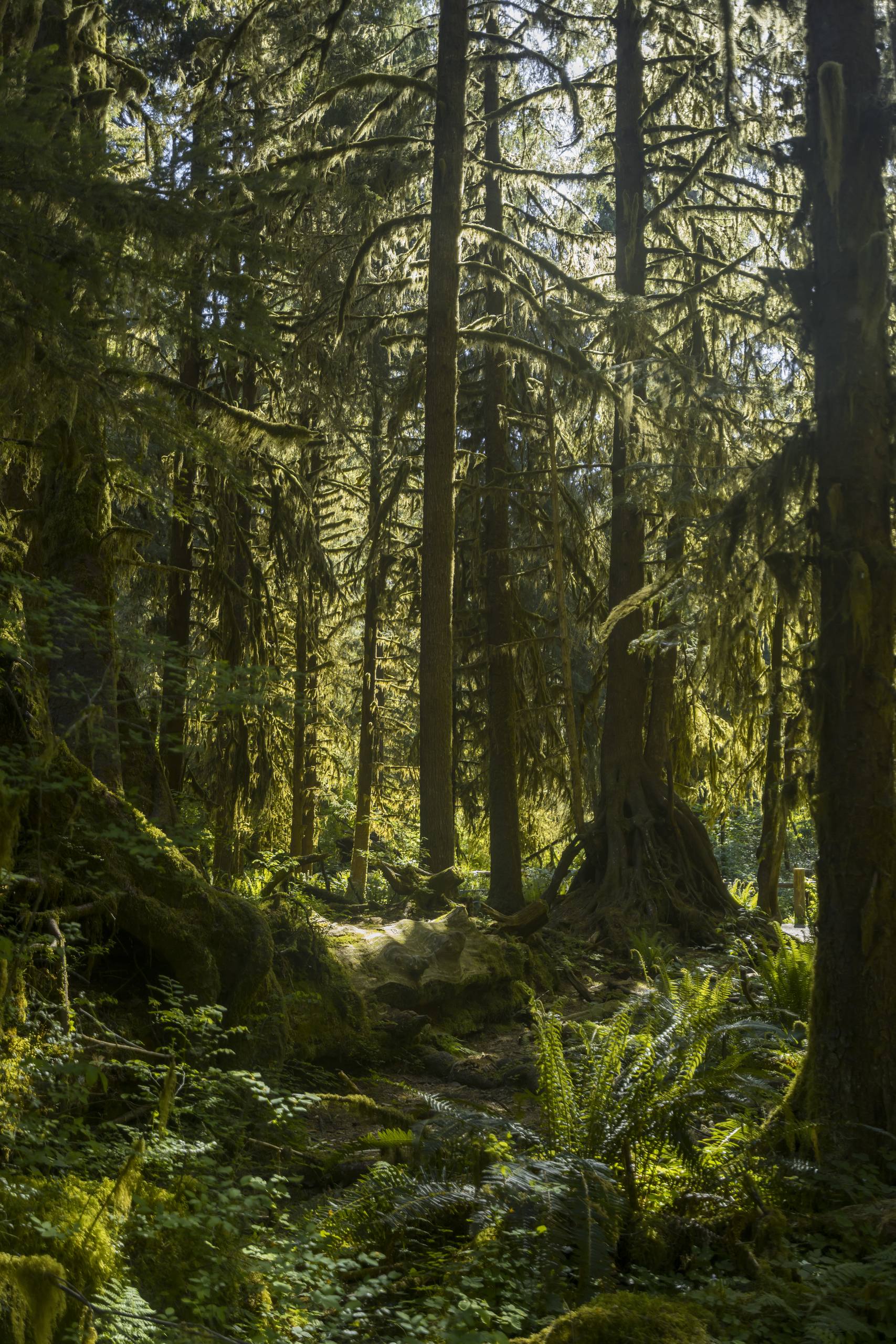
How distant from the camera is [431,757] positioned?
10680 millimetres

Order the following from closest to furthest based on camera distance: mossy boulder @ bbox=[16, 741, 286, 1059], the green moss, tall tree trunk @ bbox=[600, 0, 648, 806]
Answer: the green moss < mossy boulder @ bbox=[16, 741, 286, 1059] < tall tree trunk @ bbox=[600, 0, 648, 806]

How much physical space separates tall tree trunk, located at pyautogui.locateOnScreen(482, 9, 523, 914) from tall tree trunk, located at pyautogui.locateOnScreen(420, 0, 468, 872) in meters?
1.72

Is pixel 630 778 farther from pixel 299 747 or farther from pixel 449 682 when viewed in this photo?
pixel 299 747

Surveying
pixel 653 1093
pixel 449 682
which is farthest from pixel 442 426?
pixel 653 1093

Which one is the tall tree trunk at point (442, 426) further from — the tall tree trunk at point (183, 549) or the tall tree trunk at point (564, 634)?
the tall tree trunk at point (183, 549)

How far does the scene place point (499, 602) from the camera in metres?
13.8

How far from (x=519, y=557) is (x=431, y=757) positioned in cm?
638

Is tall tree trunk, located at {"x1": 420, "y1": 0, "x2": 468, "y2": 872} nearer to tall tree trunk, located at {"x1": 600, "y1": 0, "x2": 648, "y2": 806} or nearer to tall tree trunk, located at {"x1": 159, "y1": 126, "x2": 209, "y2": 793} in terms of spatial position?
tall tree trunk, located at {"x1": 159, "y1": 126, "x2": 209, "y2": 793}

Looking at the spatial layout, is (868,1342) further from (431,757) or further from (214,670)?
(431,757)

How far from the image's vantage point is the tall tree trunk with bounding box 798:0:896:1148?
4.74 m

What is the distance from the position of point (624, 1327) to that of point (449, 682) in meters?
8.17

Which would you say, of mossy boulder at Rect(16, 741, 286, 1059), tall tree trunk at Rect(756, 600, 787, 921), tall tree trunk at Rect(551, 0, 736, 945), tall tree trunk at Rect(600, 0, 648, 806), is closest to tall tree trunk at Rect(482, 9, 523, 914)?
tall tree trunk at Rect(551, 0, 736, 945)

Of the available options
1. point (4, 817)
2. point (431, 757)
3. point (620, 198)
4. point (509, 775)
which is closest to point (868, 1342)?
point (4, 817)

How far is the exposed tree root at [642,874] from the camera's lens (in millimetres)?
11844
